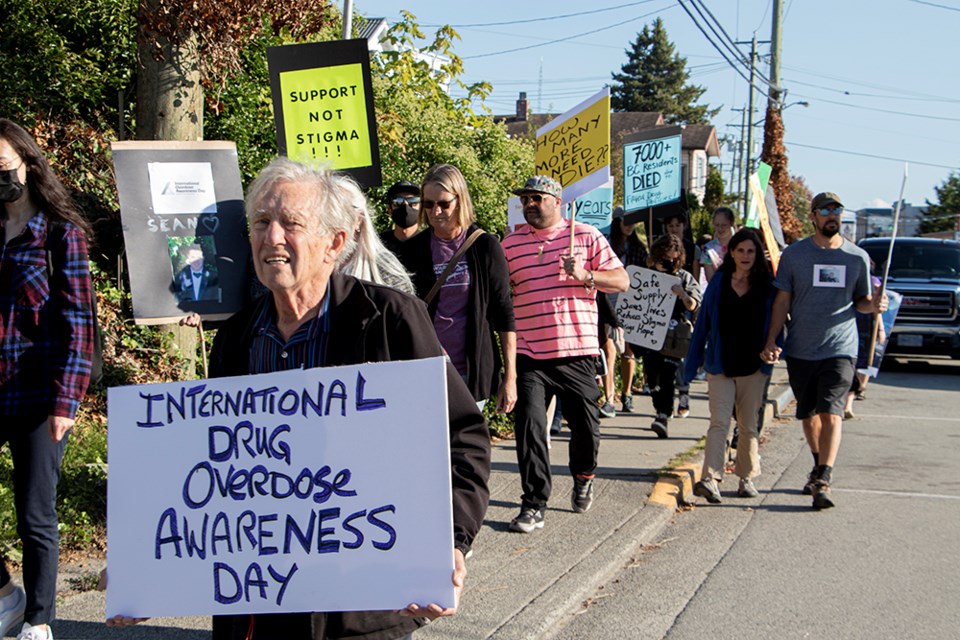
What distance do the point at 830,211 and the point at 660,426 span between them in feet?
9.79

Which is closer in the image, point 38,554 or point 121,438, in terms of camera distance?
point 121,438

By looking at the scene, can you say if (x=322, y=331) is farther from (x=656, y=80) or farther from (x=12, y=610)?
(x=656, y=80)

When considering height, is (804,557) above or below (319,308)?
below

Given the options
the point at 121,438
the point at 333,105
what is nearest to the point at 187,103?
the point at 333,105

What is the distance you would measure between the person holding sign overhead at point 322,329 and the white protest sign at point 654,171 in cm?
941

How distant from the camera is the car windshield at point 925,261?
18.3 meters

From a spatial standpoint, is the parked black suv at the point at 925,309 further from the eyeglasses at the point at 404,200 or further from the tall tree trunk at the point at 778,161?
the eyeglasses at the point at 404,200

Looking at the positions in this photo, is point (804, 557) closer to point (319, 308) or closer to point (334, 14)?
point (319, 308)

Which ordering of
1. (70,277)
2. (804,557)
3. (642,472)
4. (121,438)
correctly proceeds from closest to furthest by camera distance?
(121,438) < (70,277) < (804,557) < (642,472)

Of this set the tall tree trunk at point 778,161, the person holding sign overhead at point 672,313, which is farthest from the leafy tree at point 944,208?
the person holding sign overhead at point 672,313

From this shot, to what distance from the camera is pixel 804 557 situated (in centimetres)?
609

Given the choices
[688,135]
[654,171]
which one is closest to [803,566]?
[654,171]

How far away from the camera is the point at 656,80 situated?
8662 centimetres

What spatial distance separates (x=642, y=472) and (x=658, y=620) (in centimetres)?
298
